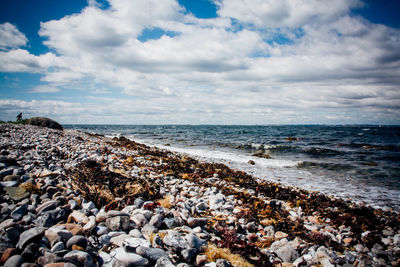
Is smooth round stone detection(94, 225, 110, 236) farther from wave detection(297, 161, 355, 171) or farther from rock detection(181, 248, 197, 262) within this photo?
wave detection(297, 161, 355, 171)

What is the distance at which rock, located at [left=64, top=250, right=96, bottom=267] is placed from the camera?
1965mm

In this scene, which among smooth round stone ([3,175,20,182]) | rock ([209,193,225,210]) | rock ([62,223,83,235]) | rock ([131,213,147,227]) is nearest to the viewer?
rock ([62,223,83,235])

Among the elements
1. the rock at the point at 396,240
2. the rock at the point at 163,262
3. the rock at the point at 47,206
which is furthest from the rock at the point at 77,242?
the rock at the point at 396,240

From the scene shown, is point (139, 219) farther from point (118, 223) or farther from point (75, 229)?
point (75, 229)

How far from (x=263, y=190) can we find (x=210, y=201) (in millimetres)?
2874

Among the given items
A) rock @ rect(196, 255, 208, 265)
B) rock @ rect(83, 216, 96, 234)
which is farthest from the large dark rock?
rock @ rect(196, 255, 208, 265)

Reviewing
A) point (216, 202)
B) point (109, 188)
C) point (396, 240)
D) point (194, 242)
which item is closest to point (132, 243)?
point (194, 242)

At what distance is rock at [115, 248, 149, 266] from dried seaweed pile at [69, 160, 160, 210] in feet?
5.21

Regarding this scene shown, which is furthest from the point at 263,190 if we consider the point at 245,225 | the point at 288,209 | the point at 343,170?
the point at 343,170

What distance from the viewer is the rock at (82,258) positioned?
1.96 m

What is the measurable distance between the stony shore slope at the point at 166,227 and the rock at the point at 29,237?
11mm

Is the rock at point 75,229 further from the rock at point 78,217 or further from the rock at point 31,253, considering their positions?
the rock at point 31,253

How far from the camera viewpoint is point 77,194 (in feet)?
13.0

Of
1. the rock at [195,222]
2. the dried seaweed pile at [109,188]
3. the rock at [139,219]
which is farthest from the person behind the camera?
the dried seaweed pile at [109,188]
